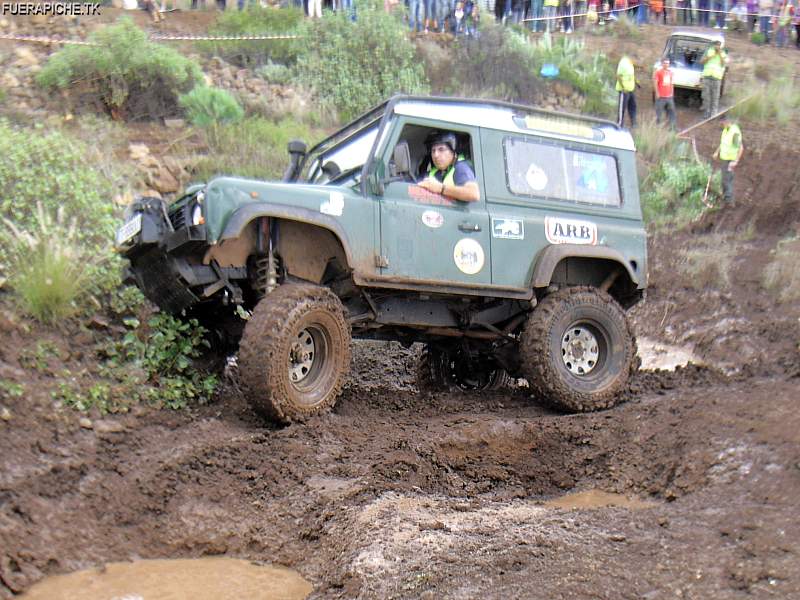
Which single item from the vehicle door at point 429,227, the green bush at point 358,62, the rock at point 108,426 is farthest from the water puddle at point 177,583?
the green bush at point 358,62

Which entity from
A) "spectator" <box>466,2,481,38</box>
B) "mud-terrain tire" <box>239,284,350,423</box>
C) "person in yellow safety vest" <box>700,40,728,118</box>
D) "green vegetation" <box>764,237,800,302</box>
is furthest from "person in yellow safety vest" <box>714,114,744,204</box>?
"mud-terrain tire" <box>239,284,350,423</box>

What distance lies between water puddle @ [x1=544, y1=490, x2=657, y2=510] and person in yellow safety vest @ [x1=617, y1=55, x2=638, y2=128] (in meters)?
13.5

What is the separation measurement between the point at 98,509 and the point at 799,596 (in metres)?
3.20

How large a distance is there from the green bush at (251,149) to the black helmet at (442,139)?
4602 mm

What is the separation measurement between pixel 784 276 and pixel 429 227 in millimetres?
6660

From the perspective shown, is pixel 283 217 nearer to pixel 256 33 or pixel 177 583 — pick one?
pixel 177 583

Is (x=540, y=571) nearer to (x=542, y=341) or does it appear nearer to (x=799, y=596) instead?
(x=799, y=596)

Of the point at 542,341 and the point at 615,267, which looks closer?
the point at 542,341

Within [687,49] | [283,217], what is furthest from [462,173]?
[687,49]

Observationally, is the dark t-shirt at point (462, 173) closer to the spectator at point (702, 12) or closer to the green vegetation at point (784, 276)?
the green vegetation at point (784, 276)

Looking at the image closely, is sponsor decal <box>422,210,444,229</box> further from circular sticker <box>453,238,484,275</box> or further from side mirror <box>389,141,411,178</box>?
side mirror <box>389,141,411,178</box>

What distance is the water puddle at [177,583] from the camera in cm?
402

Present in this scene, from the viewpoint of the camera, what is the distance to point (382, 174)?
21.1 ft

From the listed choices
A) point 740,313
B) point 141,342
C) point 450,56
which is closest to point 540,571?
point 141,342
